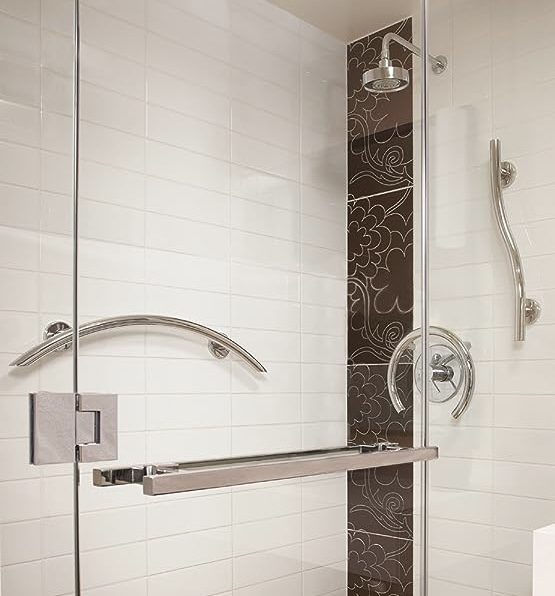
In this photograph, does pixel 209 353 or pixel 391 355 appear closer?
pixel 209 353

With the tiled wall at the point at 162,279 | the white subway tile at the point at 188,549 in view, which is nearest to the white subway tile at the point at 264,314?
the tiled wall at the point at 162,279

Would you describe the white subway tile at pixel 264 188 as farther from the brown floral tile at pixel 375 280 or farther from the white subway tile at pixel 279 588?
the white subway tile at pixel 279 588

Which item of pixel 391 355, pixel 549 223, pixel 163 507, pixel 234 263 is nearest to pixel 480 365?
pixel 391 355

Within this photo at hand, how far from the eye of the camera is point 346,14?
1.34m

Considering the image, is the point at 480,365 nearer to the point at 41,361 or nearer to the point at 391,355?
the point at 391,355

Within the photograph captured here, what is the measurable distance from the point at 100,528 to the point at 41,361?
0.85 feet

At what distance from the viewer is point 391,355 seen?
1343 mm

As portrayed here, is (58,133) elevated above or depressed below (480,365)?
above

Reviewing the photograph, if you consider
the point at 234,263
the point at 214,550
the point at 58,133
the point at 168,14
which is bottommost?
the point at 214,550

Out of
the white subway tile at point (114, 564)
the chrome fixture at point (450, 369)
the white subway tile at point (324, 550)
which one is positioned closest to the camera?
the white subway tile at point (114, 564)

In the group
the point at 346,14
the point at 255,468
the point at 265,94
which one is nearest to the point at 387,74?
the point at 346,14

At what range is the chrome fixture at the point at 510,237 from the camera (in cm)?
140

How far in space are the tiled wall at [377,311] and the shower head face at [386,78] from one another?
0.04 ft

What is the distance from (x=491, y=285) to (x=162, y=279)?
59 cm
